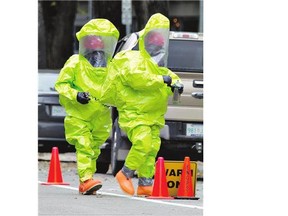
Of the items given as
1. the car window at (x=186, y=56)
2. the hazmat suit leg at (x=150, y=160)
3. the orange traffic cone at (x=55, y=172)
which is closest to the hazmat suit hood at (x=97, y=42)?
the hazmat suit leg at (x=150, y=160)

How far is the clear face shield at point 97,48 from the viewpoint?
13.3 meters

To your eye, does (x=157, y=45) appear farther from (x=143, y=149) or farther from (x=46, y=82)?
(x=46, y=82)

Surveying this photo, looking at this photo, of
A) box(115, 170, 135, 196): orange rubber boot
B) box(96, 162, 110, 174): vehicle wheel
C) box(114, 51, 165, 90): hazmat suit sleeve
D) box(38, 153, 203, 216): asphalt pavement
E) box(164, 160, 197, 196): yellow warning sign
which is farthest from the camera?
box(96, 162, 110, 174): vehicle wheel

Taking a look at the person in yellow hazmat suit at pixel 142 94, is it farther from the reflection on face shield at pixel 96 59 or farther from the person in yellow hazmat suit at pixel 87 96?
the reflection on face shield at pixel 96 59

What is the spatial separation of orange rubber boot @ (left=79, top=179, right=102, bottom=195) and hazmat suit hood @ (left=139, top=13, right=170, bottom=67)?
4.22ft

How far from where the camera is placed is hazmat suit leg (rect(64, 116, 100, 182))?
12992mm

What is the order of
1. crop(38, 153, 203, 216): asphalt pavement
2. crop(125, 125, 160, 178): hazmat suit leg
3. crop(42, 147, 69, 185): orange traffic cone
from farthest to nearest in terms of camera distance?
crop(42, 147, 69, 185): orange traffic cone
crop(125, 125, 160, 178): hazmat suit leg
crop(38, 153, 203, 216): asphalt pavement

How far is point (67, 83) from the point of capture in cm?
1305

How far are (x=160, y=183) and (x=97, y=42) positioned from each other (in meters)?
1.60

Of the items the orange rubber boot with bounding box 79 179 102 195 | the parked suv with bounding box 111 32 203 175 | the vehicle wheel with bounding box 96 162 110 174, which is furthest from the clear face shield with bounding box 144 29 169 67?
the vehicle wheel with bounding box 96 162 110 174

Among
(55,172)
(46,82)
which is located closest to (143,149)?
(55,172)

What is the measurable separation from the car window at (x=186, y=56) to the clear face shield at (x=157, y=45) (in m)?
3.16

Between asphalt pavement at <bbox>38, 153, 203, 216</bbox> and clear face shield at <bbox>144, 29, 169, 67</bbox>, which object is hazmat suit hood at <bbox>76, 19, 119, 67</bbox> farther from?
asphalt pavement at <bbox>38, 153, 203, 216</bbox>
